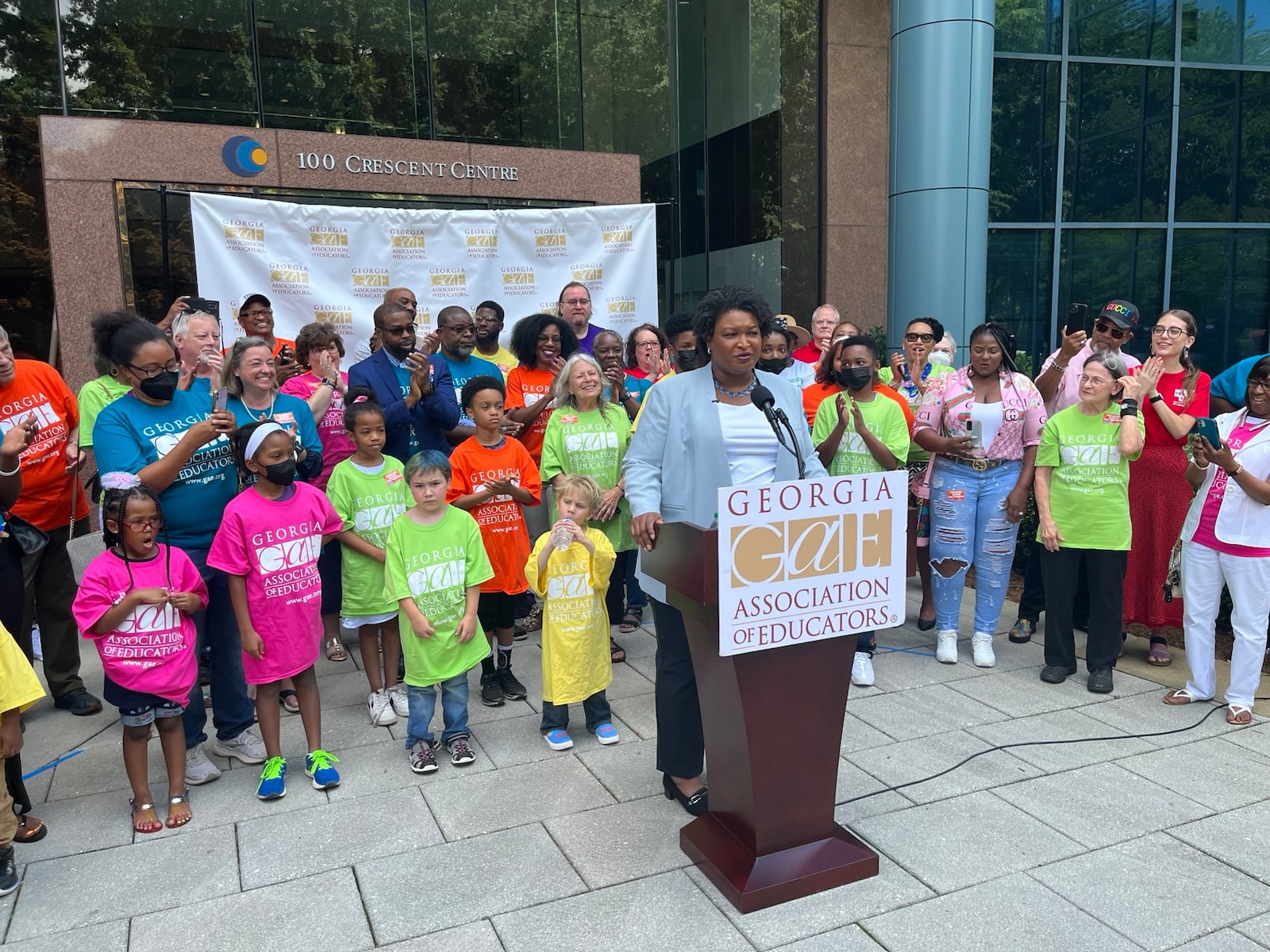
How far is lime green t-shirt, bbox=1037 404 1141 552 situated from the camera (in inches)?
204

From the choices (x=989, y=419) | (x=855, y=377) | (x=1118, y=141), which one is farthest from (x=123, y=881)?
(x=1118, y=141)

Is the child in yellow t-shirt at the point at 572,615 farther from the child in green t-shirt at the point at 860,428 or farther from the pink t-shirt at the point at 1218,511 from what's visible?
the pink t-shirt at the point at 1218,511

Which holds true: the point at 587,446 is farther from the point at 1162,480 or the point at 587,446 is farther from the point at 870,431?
the point at 1162,480

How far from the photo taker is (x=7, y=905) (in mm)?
3338

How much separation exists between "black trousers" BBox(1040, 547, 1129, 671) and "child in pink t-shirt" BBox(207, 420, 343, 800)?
4069 millimetres

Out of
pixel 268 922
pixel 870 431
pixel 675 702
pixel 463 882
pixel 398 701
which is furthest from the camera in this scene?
pixel 870 431

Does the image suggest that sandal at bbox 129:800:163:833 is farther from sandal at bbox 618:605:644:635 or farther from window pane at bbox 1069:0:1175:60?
window pane at bbox 1069:0:1175:60

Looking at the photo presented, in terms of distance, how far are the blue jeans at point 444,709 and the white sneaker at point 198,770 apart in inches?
35.1

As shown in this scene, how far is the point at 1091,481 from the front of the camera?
5199 millimetres

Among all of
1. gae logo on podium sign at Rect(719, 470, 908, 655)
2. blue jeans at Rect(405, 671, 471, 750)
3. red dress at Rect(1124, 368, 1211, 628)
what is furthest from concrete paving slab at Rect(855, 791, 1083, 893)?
red dress at Rect(1124, 368, 1211, 628)

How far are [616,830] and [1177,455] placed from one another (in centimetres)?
421

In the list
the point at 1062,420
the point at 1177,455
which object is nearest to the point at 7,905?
the point at 1062,420

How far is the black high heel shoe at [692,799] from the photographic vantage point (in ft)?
12.6

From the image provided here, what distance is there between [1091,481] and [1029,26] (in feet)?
31.7
